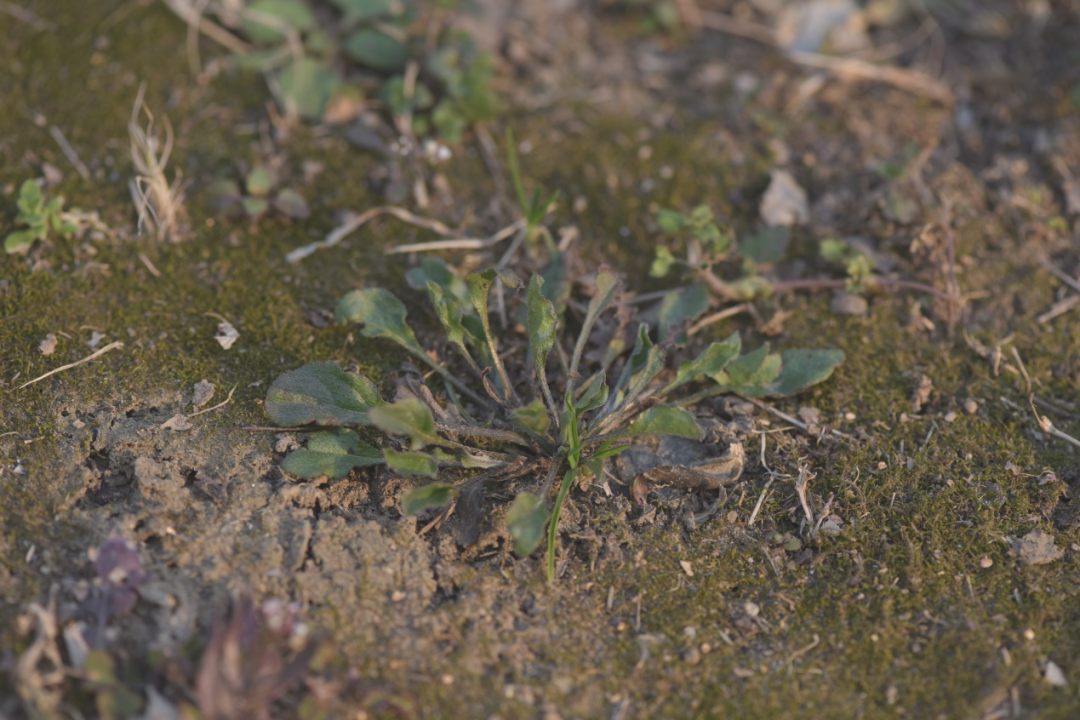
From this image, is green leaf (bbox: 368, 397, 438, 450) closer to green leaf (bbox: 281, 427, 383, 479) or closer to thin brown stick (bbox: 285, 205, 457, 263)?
green leaf (bbox: 281, 427, 383, 479)

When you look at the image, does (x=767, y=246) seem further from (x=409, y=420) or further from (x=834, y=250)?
(x=409, y=420)

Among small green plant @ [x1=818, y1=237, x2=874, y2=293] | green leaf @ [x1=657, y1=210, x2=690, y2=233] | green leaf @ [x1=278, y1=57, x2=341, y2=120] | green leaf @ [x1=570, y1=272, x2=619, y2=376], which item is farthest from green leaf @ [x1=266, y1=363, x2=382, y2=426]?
small green plant @ [x1=818, y1=237, x2=874, y2=293]

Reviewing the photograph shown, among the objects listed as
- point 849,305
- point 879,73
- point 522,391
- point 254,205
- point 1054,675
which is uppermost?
point 879,73

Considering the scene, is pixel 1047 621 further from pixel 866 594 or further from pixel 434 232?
pixel 434 232

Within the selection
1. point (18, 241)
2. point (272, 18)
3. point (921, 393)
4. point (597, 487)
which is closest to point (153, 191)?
point (18, 241)

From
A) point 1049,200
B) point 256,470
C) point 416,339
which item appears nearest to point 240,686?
point 256,470

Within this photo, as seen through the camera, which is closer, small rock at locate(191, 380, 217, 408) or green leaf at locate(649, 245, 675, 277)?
small rock at locate(191, 380, 217, 408)
